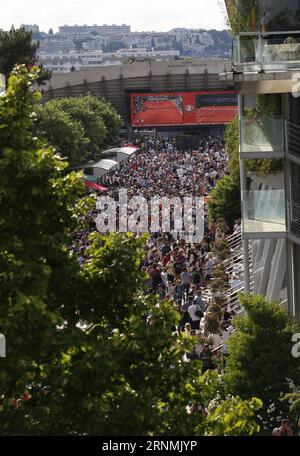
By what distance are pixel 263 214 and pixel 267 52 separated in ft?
8.21

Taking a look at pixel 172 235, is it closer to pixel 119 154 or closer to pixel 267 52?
pixel 267 52

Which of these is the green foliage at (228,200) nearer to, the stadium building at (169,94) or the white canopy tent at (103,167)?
the white canopy tent at (103,167)

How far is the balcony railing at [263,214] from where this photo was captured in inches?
805

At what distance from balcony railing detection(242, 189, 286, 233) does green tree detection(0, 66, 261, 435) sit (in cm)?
921

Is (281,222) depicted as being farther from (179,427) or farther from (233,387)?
(179,427)

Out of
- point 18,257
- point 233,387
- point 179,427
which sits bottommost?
point 233,387

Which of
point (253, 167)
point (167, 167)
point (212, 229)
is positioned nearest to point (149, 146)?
point (167, 167)

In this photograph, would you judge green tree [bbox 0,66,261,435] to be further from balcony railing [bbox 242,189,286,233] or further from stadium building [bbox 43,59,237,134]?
stadium building [bbox 43,59,237,134]

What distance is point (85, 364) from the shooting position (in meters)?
10.5

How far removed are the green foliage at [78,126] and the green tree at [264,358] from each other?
38.2 m

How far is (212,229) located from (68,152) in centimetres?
2658

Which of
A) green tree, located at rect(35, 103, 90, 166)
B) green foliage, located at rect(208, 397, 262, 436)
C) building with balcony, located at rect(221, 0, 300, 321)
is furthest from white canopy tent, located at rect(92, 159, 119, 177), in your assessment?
green foliage, located at rect(208, 397, 262, 436)

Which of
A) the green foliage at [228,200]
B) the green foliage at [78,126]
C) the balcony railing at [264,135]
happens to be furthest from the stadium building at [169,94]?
the balcony railing at [264,135]

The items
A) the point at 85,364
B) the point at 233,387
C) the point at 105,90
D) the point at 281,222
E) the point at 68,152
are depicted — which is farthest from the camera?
the point at 105,90
